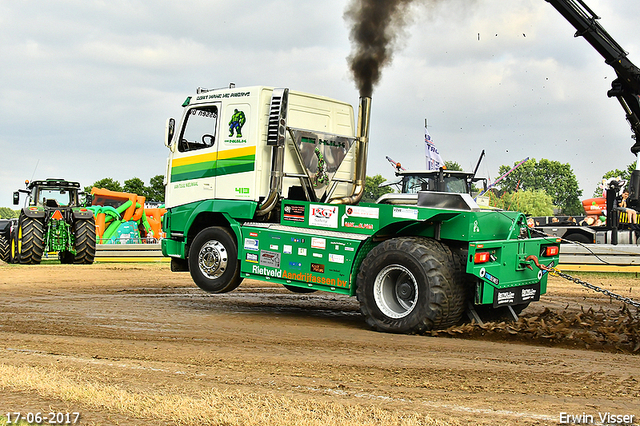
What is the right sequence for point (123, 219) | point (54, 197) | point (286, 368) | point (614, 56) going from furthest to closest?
point (123, 219) → point (54, 197) → point (614, 56) → point (286, 368)

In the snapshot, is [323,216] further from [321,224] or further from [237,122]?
[237,122]

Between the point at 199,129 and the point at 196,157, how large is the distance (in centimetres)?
49

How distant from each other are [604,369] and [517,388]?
116cm

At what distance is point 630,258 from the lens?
15086 millimetres

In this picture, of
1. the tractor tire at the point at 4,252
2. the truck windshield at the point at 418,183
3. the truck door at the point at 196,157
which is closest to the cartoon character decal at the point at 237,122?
the truck door at the point at 196,157

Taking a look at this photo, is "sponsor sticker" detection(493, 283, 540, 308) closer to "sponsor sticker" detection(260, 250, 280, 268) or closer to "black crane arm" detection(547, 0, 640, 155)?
"sponsor sticker" detection(260, 250, 280, 268)

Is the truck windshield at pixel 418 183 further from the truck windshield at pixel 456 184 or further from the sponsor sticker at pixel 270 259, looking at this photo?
the sponsor sticker at pixel 270 259

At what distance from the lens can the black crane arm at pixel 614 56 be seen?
16750 millimetres

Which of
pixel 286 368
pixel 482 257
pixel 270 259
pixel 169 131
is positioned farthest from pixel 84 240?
pixel 286 368

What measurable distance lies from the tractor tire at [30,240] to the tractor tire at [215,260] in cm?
1066

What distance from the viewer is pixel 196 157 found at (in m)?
10.0

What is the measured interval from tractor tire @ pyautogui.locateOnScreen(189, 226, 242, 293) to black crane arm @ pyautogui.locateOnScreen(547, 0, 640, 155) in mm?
11973

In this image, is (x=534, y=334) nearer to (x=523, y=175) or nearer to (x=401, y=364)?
(x=401, y=364)

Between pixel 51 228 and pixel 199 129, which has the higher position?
pixel 199 129
